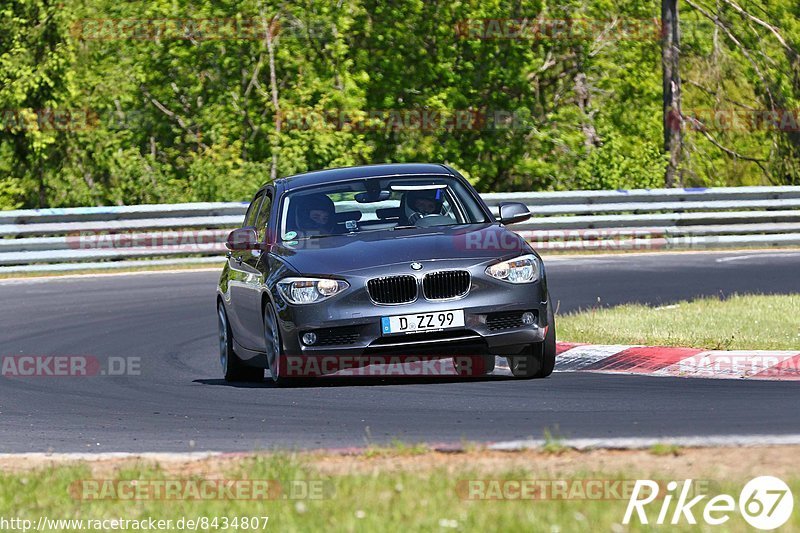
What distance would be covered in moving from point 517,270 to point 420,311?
0.79 metres

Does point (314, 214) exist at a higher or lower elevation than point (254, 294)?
higher

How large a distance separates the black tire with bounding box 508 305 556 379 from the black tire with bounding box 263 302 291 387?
1696mm

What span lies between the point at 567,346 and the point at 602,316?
7.10 ft

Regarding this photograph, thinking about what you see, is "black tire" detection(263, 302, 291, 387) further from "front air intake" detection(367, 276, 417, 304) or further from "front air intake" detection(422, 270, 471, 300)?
"front air intake" detection(422, 270, 471, 300)

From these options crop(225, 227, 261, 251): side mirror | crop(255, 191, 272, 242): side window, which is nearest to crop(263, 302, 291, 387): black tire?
crop(225, 227, 261, 251): side mirror

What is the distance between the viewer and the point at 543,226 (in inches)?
962

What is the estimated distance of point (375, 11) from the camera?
34812mm

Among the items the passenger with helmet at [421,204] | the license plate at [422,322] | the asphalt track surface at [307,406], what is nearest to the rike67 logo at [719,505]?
the asphalt track surface at [307,406]

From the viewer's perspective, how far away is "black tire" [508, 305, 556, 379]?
34.1 feet

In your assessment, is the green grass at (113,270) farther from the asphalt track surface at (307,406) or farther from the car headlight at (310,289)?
the car headlight at (310,289)

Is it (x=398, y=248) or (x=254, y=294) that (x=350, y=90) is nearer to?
(x=254, y=294)

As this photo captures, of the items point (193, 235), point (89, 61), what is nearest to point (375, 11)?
point (89, 61)

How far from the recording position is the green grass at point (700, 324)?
1192cm

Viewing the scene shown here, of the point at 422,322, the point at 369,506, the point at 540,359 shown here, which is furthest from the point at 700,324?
the point at 369,506
